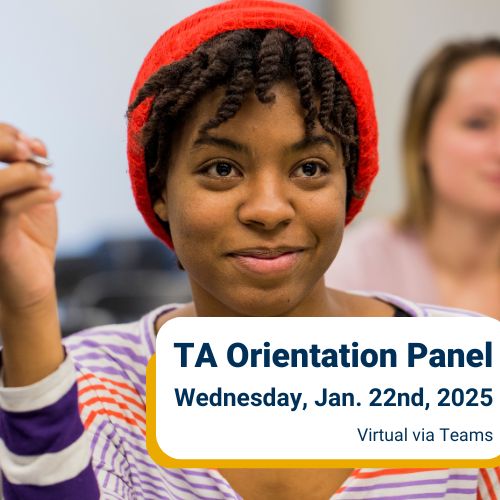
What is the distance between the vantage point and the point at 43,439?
0.65 m

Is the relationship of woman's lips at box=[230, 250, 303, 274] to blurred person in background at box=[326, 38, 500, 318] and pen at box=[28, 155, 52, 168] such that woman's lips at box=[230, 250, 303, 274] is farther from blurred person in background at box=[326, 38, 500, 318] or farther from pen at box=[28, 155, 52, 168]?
blurred person in background at box=[326, 38, 500, 318]

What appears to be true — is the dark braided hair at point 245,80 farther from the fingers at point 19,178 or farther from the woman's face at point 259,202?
the fingers at point 19,178

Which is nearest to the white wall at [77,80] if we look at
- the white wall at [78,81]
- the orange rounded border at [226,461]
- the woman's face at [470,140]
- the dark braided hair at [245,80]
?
the white wall at [78,81]

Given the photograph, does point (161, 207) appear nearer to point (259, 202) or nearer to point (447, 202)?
point (259, 202)

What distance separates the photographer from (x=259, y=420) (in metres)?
0.69

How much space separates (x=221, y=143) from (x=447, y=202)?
4.01 ft

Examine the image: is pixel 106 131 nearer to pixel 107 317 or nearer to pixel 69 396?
pixel 107 317

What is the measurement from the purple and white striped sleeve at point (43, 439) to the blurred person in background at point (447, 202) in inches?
47.9

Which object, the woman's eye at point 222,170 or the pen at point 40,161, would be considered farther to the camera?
the woman's eye at point 222,170

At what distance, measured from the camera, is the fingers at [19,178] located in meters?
0.58

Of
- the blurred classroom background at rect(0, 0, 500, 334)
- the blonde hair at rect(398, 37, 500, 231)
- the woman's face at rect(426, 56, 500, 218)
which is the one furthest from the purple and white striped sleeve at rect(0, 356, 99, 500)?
the blurred classroom background at rect(0, 0, 500, 334)

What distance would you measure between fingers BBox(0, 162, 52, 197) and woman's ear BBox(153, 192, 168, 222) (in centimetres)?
33

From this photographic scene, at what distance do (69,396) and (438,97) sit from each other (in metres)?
1.48

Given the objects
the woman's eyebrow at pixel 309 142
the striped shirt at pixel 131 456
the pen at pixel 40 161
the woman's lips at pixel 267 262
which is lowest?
the striped shirt at pixel 131 456
